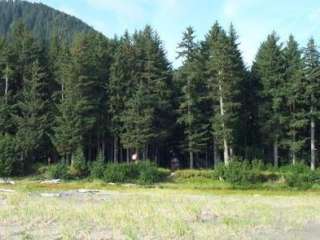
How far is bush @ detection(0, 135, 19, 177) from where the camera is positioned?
71.9 m

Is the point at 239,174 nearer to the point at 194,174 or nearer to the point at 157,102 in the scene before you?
the point at 194,174

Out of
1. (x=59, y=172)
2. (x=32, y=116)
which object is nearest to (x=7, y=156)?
(x=59, y=172)

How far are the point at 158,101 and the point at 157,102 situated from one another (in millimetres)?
359

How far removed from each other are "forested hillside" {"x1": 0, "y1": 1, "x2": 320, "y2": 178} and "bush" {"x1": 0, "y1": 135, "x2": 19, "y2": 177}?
0.13 metres

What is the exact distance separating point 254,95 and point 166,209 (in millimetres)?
52625

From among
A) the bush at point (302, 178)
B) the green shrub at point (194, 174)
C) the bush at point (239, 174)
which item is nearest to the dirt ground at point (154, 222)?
the bush at point (302, 178)

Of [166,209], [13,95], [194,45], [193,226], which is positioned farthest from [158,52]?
[193,226]

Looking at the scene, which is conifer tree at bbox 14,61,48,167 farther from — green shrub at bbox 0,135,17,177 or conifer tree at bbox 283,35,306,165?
conifer tree at bbox 283,35,306,165

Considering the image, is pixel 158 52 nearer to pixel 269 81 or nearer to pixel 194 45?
pixel 194 45

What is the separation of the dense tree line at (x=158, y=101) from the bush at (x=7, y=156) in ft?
0.42

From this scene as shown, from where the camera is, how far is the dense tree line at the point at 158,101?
7512 cm

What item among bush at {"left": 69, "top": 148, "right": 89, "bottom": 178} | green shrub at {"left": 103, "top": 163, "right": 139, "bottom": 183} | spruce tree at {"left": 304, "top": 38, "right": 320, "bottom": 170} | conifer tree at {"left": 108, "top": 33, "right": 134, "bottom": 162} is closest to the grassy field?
green shrub at {"left": 103, "top": 163, "right": 139, "bottom": 183}

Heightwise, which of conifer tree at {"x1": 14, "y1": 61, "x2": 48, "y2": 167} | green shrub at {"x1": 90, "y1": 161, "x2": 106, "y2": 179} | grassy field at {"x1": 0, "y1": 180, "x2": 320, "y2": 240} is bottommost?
grassy field at {"x1": 0, "y1": 180, "x2": 320, "y2": 240}

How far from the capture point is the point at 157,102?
7750cm
